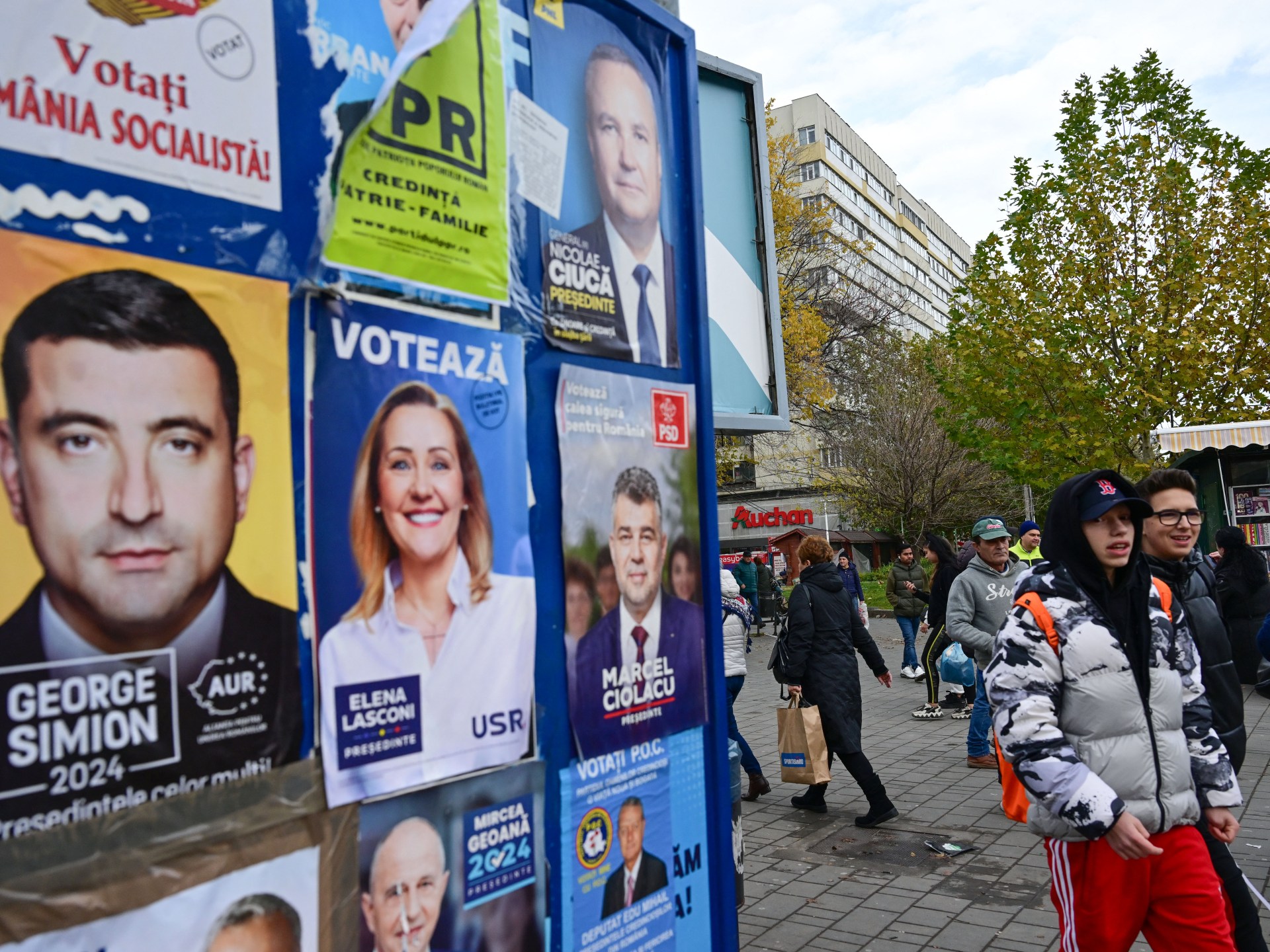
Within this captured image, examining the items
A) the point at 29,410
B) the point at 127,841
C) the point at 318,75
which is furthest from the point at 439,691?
the point at 318,75

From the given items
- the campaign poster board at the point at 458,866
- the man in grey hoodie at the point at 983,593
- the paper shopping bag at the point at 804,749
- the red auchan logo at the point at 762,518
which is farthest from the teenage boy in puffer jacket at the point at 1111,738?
the red auchan logo at the point at 762,518

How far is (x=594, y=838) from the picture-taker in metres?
2.38

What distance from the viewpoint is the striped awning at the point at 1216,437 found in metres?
12.9

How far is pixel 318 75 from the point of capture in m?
1.92

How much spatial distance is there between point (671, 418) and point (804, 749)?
4826 millimetres

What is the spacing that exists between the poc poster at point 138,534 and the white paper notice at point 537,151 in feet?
2.45

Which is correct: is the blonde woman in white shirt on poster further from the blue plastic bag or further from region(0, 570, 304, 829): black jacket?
the blue plastic bag

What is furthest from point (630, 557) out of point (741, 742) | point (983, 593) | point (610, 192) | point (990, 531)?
point (990, 531)

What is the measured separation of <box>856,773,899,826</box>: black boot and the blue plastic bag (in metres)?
2.35

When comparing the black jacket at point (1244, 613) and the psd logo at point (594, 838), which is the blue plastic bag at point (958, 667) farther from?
the psd logo at point (594, 838)

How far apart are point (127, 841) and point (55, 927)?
14 centimetres

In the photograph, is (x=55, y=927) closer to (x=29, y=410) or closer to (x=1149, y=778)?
(x=29, y=410)

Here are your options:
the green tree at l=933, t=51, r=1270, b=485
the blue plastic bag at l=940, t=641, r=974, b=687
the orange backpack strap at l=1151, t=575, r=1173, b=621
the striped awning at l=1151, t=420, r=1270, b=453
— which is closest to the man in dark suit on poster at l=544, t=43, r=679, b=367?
the orange backpack strap at l=1151, t=575, r=1173, b=621

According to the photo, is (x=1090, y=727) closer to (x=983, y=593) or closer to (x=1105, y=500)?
(x=1105, y=500)
